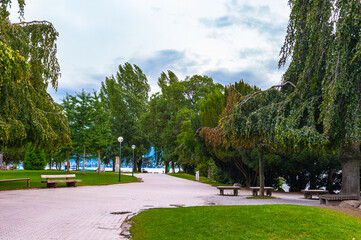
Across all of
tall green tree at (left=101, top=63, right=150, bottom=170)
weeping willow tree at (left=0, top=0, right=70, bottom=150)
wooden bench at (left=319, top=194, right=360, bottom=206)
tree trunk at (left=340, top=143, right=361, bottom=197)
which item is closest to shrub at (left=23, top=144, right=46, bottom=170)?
tall green tree at (left=101, top=63, right=150, bottom=170)

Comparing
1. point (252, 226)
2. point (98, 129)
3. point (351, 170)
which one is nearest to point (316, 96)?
point (351, 170)

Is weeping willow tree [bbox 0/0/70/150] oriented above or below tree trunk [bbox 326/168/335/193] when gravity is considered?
above

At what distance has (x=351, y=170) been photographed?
42.7ft

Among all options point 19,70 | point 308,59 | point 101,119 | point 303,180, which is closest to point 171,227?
point 19,70

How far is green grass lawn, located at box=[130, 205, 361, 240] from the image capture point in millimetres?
6359

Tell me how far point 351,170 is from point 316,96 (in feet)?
11.0

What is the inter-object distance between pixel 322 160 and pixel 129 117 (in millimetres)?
40180

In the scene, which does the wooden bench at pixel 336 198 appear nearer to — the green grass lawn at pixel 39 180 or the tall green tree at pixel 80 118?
the green grass lawn at pixel 39 180

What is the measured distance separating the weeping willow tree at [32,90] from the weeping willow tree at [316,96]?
24.0 feet

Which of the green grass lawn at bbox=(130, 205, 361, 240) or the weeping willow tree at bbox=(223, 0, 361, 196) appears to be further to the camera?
the weeping willow tree at bbox=(223, 0, 361, 196)

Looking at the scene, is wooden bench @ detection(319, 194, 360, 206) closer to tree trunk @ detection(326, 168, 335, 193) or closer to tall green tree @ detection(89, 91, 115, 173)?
tree trunk @ detection(326, 168, 335, 193)

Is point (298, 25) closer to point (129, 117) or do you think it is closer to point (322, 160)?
point (322, 160)

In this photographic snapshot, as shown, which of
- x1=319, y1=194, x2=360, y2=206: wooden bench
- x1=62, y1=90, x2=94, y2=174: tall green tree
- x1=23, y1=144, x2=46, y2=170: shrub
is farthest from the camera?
x1=23, y1=144, x2=46, y2=170: shrub

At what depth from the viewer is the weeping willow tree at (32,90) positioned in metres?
8.82
